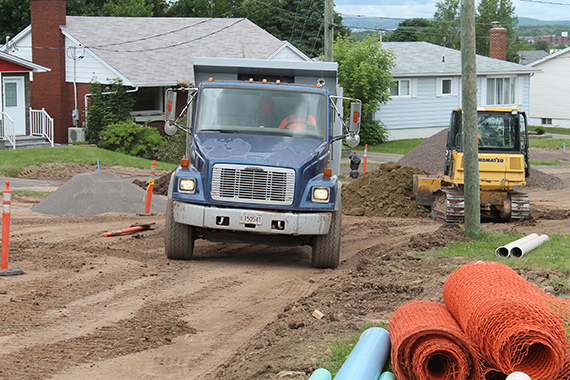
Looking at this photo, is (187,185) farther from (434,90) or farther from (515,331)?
(434,90)

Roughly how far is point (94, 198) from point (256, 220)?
7.56m

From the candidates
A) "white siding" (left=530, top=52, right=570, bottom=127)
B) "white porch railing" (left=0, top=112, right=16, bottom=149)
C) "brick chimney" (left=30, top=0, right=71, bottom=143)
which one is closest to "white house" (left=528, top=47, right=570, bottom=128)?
"white siding" (left=530, top=52, right=570, bottom=127)

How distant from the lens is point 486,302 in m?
5.38

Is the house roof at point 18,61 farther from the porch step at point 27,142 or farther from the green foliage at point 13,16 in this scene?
the green foliage at point 13,16

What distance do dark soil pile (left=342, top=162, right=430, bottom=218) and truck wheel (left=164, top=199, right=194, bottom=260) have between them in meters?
7.81

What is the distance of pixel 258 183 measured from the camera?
9.74 m

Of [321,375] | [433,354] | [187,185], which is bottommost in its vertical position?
[321,375]

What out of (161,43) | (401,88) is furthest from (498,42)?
(161,43)

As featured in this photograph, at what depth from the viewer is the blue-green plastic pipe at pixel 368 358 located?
5.01m

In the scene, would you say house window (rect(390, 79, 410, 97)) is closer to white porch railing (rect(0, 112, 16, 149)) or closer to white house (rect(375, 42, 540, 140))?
white house (rect(375, 42, 540, 140))

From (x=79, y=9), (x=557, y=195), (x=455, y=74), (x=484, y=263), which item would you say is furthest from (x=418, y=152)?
(x=79, y=9)

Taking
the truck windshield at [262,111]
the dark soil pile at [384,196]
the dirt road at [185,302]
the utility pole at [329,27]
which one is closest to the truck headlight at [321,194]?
the dirt road at [185,302]

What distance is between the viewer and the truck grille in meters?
9.73

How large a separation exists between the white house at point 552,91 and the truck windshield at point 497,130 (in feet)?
131
